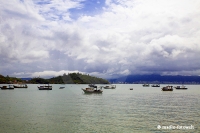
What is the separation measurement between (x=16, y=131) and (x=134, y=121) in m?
16.3

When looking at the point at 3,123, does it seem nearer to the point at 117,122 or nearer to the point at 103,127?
the point at 103,127

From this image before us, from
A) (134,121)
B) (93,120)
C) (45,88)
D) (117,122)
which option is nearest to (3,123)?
(93,120)

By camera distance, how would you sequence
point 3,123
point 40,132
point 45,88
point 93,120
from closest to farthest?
point 40,132 < point 3,123 < point 93,120 < point 45,88

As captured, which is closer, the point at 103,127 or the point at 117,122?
the point at 103,127

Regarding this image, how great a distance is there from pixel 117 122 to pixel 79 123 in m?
5.54

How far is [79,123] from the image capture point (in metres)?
30.0

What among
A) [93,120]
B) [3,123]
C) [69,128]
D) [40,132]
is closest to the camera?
[40,132]

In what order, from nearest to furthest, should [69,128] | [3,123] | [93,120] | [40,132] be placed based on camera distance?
[40,132]
[69,128]
[3,123]
[93,120]

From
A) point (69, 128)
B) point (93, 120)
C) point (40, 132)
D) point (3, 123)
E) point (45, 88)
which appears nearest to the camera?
point (40, 132)

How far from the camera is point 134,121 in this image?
3091cm

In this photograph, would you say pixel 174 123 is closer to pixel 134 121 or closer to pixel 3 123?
pixel 134 121

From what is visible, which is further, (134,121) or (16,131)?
(134,121)

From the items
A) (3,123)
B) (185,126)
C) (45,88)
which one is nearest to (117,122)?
(185,126)

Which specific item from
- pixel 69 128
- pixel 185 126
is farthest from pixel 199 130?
pixel 69 128
